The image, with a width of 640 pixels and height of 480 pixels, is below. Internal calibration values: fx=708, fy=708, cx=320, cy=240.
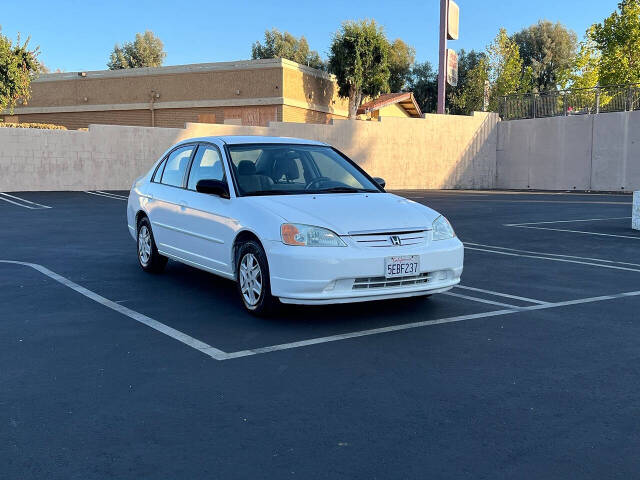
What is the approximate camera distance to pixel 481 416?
12.8 feet

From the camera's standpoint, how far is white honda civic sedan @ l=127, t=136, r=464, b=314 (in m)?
5.86

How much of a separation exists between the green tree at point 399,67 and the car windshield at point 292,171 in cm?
A: 5555

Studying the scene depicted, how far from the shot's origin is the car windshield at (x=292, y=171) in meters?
6.95

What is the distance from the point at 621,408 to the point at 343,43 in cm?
3980

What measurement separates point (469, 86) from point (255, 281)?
2156 inches

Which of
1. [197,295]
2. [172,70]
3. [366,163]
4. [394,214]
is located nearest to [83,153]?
[366,163]

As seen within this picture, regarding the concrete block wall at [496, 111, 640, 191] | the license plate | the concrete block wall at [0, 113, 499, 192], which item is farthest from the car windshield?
the concrete block wall at [496, 111, 640, 191]

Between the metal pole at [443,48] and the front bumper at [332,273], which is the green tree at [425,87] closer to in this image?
the metal pole at [443,48]

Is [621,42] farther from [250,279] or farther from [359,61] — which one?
[250,279]

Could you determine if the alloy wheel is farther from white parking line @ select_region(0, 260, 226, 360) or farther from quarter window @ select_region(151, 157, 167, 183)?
quarter window @ select_region(151, 157, 167, 183)

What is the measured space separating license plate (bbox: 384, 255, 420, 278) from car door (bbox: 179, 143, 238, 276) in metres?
1.50

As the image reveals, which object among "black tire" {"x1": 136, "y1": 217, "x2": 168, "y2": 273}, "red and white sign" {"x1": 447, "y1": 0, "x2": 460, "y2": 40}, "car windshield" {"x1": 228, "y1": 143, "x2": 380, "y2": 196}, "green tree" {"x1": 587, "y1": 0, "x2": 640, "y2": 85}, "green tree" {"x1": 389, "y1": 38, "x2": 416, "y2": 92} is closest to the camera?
"car windshield" {"x1": 228, "y1": 143, "x2": 380, "y2": 196}

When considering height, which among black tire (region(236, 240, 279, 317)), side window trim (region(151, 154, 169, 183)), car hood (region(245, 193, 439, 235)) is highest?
side window trim (region(151, 154, 169, 183))

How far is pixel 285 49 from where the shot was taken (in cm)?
6606
